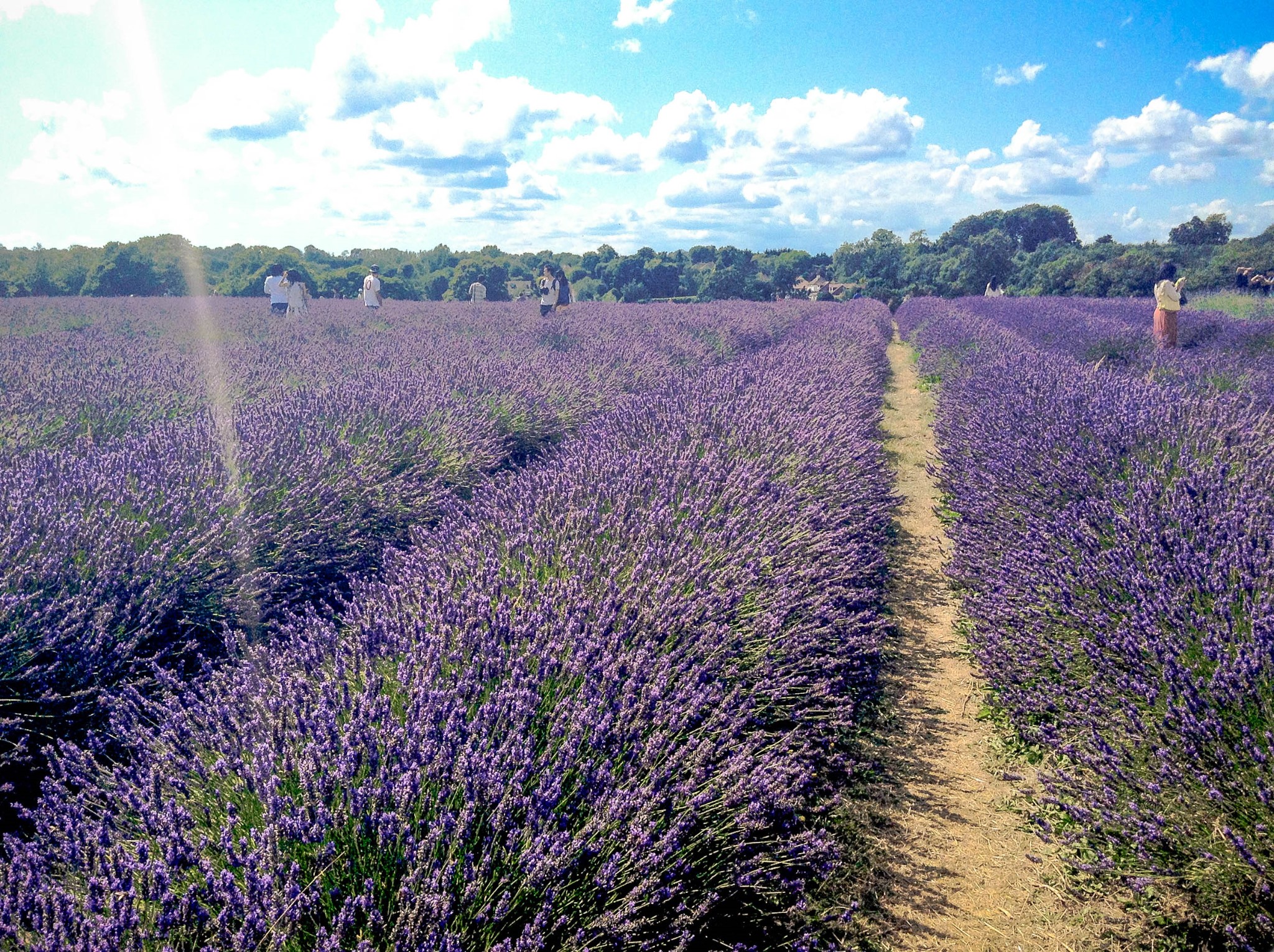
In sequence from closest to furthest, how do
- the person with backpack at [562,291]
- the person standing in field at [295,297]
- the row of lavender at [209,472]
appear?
1. the row of lavender at [209,472]
2. the person standing in field at [295,297]
3. the person with backpack at [562,291]

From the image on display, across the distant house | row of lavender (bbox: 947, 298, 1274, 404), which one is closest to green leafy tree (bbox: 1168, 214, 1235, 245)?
the distant house

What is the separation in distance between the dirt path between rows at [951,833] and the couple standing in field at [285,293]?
991 cm

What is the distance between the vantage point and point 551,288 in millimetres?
11430

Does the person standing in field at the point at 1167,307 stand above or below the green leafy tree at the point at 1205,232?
below

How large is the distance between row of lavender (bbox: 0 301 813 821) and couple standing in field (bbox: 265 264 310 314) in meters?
2.93

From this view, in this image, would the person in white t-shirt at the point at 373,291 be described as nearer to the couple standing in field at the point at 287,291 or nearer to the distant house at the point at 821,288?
the couple standing in field at the point at 287,291

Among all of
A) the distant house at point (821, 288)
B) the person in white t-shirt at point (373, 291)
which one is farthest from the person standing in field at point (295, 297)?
the distant house at point (821, 288)

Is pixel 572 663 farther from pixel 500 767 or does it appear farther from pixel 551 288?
pixel 551 288

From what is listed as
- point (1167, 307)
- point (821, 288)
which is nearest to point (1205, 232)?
point (821, 288)

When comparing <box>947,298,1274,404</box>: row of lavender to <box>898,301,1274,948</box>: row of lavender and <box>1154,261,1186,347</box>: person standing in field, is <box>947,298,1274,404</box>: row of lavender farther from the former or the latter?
<box>898,301,1274,948</box>: row of lavender

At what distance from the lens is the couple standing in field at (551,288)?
1132cm

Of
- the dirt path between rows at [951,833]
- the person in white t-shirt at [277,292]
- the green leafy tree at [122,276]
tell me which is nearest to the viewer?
the dirt path between rows at [951,833]

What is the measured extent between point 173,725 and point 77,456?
2.35 metres

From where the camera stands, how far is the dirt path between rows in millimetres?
1787
